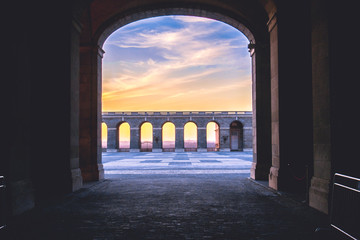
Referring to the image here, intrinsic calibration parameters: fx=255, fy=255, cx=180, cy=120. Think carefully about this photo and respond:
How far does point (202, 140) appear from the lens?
38.3m

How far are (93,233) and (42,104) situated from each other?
4.23m

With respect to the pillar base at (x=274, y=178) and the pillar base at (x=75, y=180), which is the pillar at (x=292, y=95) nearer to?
the pillar base at (x=274, y=178)

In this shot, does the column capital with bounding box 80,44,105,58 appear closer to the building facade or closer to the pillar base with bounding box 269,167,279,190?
the pillar base with bounding box 269,167,279,190

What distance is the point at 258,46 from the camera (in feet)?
31.3

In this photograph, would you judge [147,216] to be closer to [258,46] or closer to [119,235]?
[119,235]

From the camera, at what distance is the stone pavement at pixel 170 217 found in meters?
3.73

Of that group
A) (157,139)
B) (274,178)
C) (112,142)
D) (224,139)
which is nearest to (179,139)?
(157,139)

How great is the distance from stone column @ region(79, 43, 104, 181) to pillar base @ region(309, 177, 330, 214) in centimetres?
702

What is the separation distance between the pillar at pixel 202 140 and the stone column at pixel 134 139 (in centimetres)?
915

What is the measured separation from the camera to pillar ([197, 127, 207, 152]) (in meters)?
37.8

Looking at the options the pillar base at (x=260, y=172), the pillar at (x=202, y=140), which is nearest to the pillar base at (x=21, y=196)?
the pillar base at (x=260, y=172)

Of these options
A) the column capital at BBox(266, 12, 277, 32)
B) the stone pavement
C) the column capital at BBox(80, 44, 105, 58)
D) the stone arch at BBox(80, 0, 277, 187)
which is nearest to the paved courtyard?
the stone pavement

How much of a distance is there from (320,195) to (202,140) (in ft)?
109

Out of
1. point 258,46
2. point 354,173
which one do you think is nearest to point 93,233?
point 354,173
